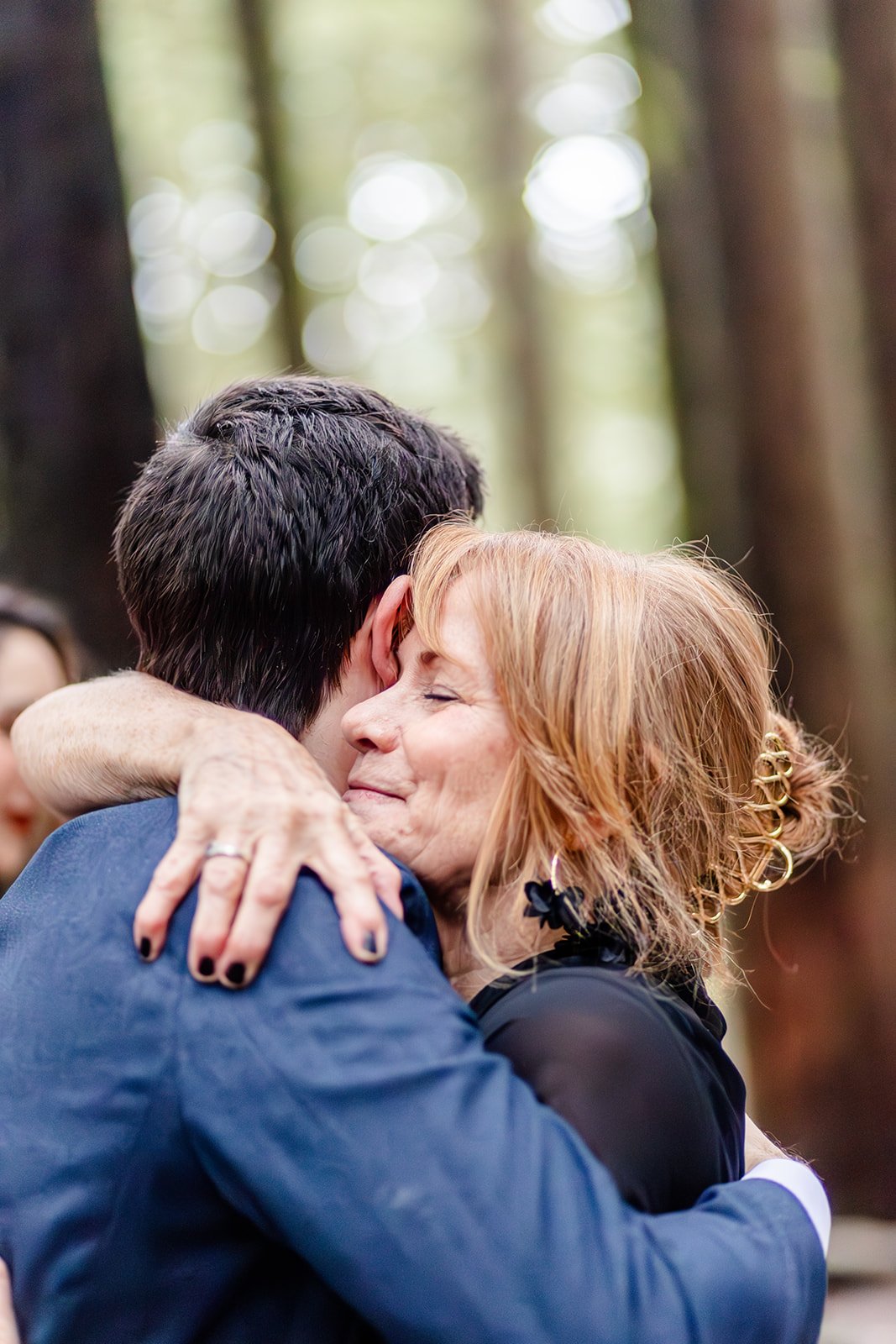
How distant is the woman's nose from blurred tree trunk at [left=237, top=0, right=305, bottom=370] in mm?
4190

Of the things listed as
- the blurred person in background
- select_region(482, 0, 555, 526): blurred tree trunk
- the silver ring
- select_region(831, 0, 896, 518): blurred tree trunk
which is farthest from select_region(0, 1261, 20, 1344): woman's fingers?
select_region(482, 0, 555, 526): blurred tree trunk

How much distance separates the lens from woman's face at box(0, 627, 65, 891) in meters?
3.28

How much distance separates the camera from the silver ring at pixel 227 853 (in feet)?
4.06

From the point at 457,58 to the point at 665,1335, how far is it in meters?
7.48

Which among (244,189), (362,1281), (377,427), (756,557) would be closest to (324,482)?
(377,427)

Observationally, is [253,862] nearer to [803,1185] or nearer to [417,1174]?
[417,1174]

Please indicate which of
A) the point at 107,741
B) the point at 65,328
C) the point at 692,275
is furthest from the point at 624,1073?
the point at 692,275

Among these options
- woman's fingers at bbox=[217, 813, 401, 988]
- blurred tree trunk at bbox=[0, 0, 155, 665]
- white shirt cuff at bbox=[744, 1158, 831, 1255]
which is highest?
blurred tree trunk at bbox=[0, 0, 155, 665]

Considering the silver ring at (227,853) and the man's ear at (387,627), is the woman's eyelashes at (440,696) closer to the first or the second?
A: the man's ear at (387,627)

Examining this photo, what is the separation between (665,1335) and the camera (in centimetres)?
111

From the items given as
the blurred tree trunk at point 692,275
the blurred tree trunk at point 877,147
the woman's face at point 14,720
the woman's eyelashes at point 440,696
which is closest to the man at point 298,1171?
the woman's eyelashes at point 440,696

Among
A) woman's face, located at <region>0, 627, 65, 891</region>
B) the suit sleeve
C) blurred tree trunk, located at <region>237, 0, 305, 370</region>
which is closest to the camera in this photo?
the suit sleeve

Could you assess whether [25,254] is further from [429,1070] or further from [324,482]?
[429,1070]

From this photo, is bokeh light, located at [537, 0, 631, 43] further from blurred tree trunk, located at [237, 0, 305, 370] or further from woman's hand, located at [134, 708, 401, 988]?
woman's hand, located at [134, 708, 401, 988]
